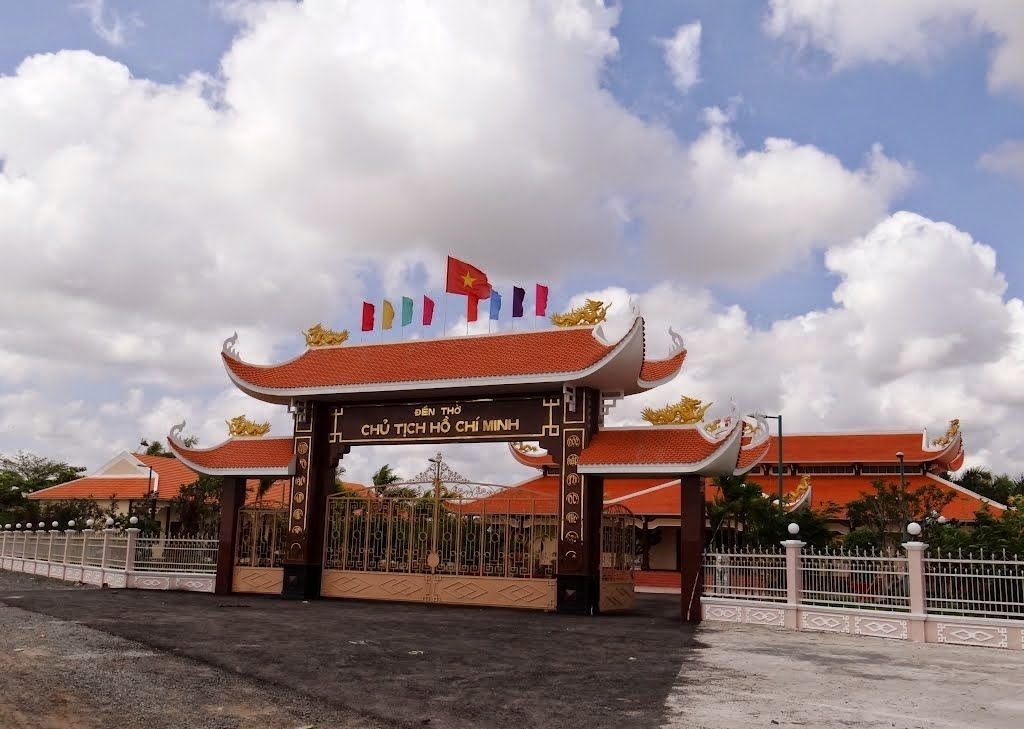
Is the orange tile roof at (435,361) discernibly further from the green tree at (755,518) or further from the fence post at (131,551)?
the green tree at (755,518)

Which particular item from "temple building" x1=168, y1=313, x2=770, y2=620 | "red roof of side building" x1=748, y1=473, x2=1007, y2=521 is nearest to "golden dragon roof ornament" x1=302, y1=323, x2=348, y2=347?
"temple building" x1=168, y1=313, x2=770, y2=620

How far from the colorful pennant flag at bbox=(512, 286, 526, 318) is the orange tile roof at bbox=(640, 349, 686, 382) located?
2.68m

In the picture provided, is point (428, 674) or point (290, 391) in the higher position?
point (290, 391)

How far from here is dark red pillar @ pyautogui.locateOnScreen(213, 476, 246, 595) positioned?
1858 cm

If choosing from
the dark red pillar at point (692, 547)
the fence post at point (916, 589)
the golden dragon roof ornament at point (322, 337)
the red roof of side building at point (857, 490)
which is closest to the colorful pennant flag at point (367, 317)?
the golden dragon roof ornament at point (322, 337)

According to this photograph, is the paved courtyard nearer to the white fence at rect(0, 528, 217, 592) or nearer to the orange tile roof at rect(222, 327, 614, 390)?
the orange tile roof at rect(222, 327, 614, 390)

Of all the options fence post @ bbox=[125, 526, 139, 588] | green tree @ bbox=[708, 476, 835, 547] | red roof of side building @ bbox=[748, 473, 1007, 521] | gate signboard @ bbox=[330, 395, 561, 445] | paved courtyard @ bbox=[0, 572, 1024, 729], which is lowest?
paved courtyard @ bbox=[0, 572, 1024, 729]

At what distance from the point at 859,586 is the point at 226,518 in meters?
12.7

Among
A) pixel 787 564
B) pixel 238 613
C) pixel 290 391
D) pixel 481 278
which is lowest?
pixel 238 613

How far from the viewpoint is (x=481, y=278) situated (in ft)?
58.0

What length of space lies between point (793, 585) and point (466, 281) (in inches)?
326

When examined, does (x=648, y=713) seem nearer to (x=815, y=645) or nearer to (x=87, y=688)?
(x=87, y=688)

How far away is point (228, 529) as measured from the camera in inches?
A: 740

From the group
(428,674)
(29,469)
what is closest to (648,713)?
(428,674)
